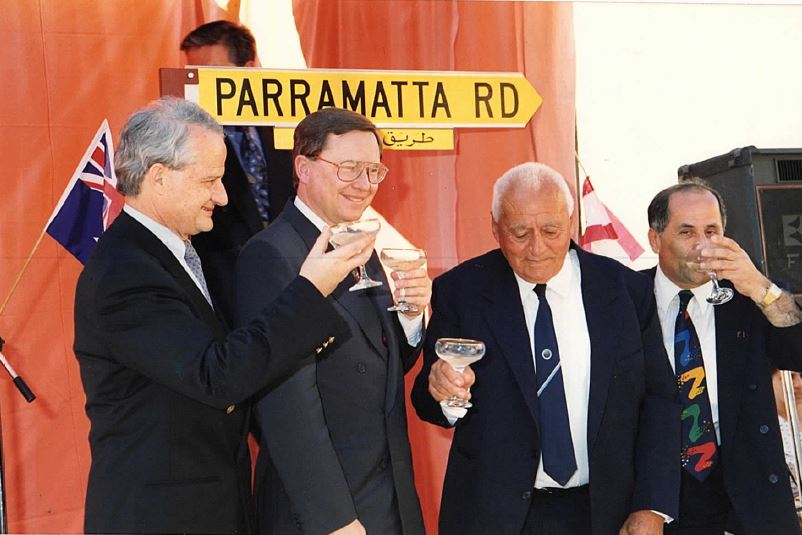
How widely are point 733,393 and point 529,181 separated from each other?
865mm

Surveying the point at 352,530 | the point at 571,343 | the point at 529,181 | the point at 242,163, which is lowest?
the point at 352,530

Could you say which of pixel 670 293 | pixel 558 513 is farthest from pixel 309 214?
pixel 670 293

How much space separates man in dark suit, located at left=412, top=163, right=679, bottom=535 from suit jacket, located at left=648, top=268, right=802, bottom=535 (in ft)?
0.72

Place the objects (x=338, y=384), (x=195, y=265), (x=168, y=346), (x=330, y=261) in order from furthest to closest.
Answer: (x=338, y=384), (x=195, y=265), (x=330, y=261), (x=168, y=346)

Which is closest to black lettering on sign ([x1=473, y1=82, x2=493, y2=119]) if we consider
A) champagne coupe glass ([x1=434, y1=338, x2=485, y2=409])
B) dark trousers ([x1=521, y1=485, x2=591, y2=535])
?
champagne coupe glass ([x1=434, y1=338, x2=485, y2=409])

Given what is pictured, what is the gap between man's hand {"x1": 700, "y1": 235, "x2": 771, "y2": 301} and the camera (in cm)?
253

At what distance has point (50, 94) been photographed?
2553mm

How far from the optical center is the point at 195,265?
2.07 meters

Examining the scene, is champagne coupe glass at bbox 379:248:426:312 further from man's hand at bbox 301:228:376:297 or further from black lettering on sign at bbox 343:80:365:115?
black lettering on sign at bbox 343:80:365:115

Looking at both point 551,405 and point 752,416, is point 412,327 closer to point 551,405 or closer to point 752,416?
point 551,405

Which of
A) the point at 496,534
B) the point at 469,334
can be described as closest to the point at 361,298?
the point at 469,334

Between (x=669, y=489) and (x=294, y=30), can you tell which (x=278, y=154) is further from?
(x=669, y=489)

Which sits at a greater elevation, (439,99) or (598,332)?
(439,99)

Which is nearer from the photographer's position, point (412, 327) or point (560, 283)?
point (412, 327)
